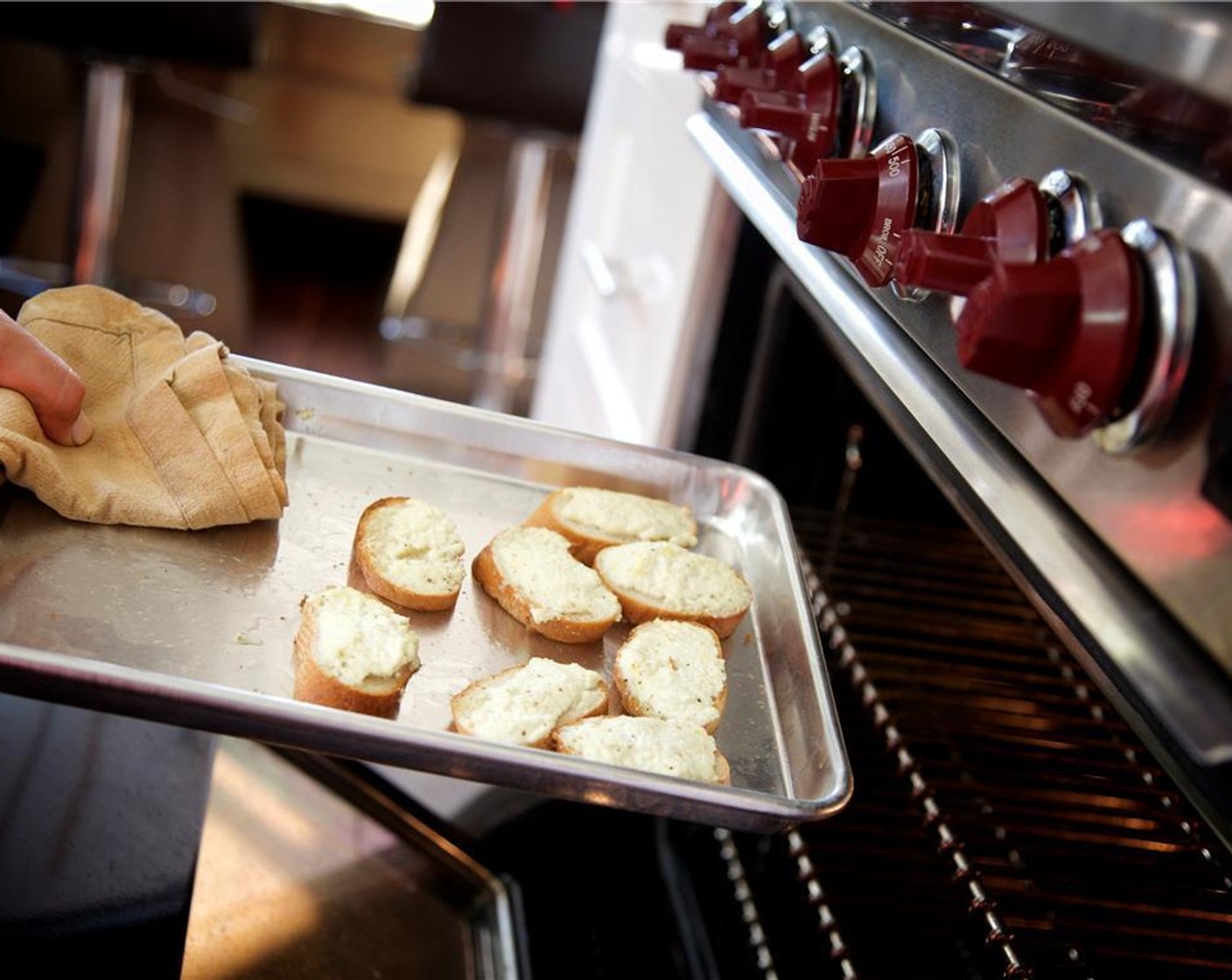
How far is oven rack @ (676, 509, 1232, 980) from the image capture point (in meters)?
0.93

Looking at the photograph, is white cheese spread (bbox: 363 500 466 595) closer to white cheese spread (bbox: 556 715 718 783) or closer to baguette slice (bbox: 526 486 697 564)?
baguette slice (bbox: 526 486 697 564)

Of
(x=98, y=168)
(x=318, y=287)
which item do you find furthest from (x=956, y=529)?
(x=318, y=287)

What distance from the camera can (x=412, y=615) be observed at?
924 millimetres

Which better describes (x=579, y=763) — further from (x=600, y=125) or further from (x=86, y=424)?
(x=600, y=125)

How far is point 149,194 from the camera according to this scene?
12.2ft

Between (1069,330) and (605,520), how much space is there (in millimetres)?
571

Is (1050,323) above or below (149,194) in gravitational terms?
above

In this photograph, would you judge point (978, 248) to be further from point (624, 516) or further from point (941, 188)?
point (624, 516)

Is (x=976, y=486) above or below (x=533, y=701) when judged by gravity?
above

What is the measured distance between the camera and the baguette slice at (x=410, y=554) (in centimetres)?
91

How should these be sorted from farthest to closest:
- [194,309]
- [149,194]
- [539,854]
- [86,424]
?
[149,194] < [194,309] < [539,854] < [86,424]

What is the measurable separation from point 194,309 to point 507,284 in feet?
2.45

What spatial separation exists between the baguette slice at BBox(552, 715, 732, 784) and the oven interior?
199mm

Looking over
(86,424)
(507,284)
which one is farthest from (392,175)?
(86,424)
